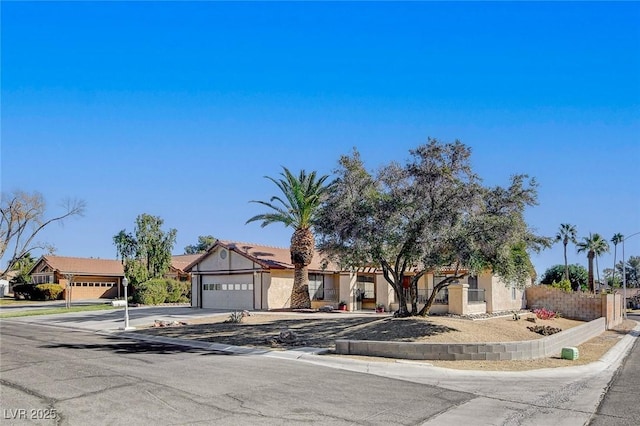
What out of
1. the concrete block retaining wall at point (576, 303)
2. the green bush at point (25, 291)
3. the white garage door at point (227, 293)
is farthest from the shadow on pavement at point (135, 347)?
the green bush at point (25, 291)

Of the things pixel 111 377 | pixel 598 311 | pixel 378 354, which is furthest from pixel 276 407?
pixel 598 311

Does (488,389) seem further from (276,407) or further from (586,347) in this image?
(586,347)

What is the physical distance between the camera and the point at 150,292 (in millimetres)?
48531

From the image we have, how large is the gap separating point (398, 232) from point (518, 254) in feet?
18.1

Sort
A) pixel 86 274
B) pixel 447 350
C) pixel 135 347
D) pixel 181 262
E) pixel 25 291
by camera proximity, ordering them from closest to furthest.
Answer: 1. pixel 447 350
2. pixel 135 347
3. pixel 25 291
4. pixel 86 274
5. pixel 181 262

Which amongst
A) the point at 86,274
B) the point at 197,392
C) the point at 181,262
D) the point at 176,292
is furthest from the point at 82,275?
the point at 197,392

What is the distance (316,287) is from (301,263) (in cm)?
442

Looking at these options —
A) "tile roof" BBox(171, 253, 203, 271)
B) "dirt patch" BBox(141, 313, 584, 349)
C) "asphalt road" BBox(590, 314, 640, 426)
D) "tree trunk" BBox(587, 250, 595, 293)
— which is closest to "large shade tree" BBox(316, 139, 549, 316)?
"dirt patch" BBox(141, 313, 584, 349)

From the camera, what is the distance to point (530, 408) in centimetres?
1138

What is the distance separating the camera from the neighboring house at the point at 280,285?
116ft

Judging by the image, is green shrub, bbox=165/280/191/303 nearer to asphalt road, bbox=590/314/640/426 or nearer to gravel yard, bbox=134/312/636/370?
gravel yard, bbox=134/312/636/370

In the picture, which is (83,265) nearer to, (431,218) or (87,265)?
(87,265)

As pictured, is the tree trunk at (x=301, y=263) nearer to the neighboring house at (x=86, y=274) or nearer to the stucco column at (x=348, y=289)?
the stucco column at (x=348, y=289)

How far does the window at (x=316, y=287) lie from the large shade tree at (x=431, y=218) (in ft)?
→ 57.4
